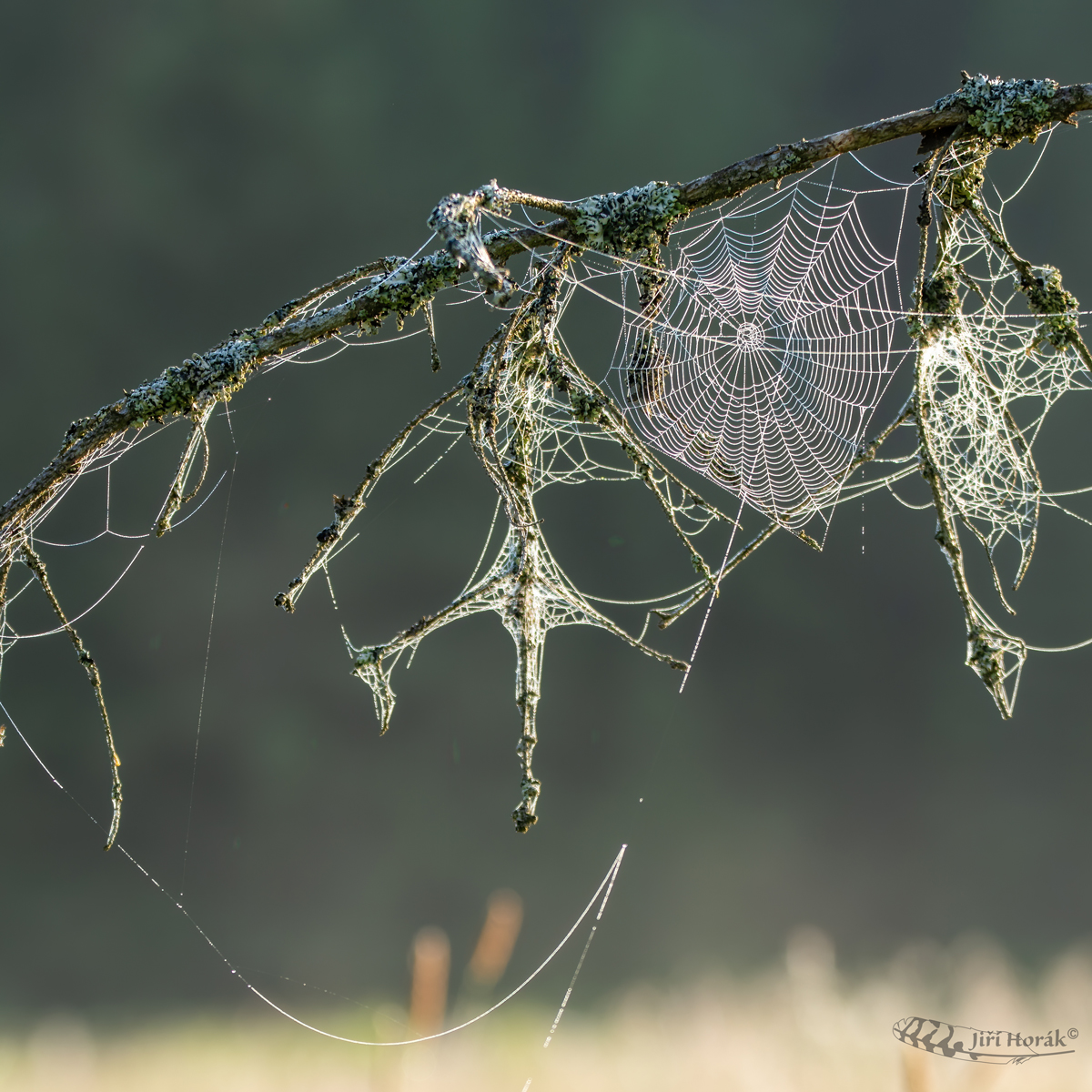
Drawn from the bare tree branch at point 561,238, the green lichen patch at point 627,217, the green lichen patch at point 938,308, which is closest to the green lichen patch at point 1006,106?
the bare tree branch at point 561,238

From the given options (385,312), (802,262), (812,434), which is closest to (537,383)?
(385,312)

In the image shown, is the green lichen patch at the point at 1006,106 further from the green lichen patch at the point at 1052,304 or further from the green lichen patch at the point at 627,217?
the green lichen patch at the point at 627,217

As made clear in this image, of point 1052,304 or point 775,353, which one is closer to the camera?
point 1052,304

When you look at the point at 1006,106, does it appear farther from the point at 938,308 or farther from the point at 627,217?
the point at 627,217

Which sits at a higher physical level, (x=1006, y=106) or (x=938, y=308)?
(x=1006, y=106)

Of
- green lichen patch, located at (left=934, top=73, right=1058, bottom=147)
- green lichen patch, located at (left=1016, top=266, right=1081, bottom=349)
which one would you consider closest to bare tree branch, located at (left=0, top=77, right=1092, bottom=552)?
green lichen patch, located at (left=934, top=73, right=1058, bottom=147)

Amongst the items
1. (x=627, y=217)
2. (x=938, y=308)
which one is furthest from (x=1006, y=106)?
(x=627, y=217)

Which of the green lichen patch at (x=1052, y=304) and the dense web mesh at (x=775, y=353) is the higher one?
the dense web mesh at (x=775, y=353)

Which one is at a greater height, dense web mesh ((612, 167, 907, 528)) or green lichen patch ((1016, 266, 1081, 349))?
dense web mesh ((612, 167, 907, 528))

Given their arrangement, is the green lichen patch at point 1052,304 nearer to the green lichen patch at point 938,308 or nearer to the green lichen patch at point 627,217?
the green lichen patch at point 938,308

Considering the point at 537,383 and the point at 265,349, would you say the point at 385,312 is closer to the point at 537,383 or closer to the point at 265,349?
the point at 265,349

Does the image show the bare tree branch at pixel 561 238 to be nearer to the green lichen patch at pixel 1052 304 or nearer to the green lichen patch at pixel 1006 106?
the green lichen patch at pixel 1006 106

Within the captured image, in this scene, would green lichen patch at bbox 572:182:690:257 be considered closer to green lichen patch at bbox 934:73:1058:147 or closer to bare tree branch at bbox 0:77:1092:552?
bare tree branch at bbox 0:77:1092:552
